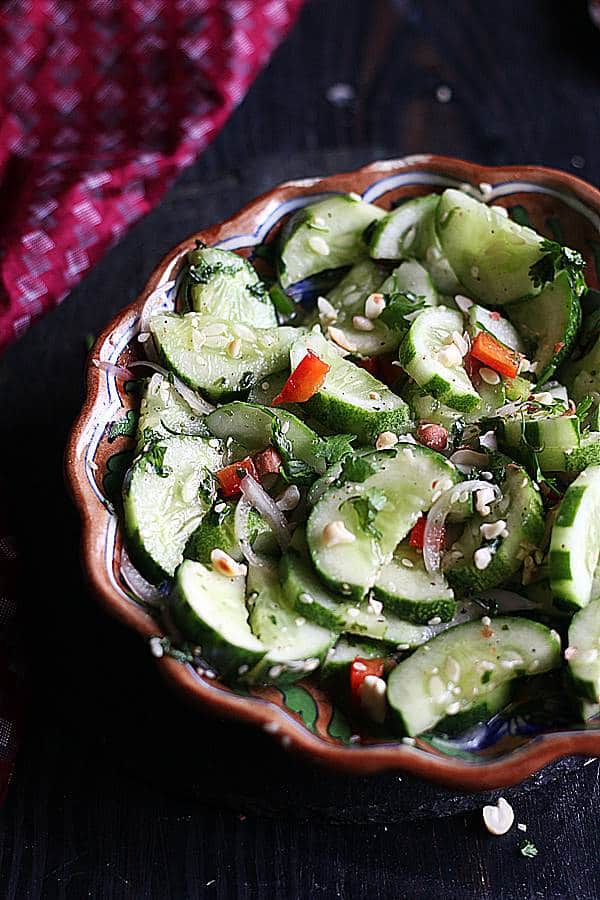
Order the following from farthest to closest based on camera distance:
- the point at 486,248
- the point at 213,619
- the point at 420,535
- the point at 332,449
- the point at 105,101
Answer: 1. the point at 105,101
2. the point at 486,248
3. the point at 332,449
4. the point at 420,535
5. the point at 213,619

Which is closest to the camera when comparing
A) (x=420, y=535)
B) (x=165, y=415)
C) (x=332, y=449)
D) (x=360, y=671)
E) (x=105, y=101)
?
(x=360, y=671)

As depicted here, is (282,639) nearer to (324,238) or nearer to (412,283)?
(412,283)

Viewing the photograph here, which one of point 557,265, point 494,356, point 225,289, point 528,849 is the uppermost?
point 225,289

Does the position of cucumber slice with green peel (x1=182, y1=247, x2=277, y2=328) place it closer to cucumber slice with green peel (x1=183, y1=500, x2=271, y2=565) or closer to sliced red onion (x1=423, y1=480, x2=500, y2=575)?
cucumber slice with green peel (x1=183, y1=500, x2=271, y2=565)

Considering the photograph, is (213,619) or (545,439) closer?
(213,619)

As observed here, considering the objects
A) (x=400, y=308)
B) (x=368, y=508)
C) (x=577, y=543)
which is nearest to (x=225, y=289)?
(x=400, y=308)

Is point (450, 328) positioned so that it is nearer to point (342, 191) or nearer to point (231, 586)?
point (342, 191)

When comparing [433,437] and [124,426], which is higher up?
[124,426]

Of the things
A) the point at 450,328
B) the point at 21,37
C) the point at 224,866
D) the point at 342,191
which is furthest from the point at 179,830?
the point at 21,37
